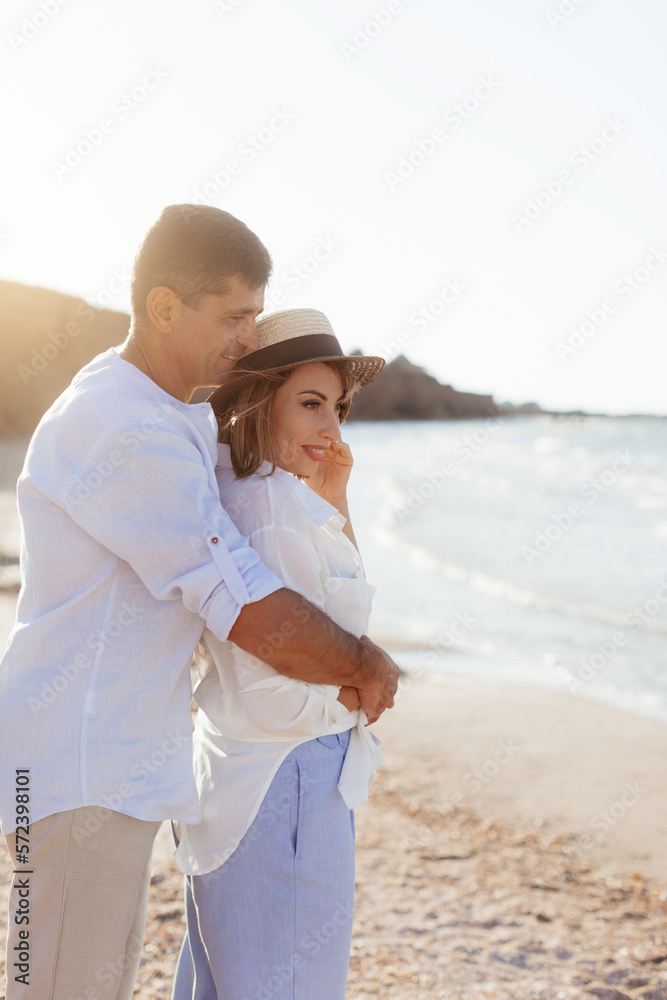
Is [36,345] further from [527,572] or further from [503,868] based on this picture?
[503,868]

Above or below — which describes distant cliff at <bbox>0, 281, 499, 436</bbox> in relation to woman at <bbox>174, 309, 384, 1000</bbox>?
below

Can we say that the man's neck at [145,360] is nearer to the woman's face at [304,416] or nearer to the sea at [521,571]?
the woman's face at [304,416]

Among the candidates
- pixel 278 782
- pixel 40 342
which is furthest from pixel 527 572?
pixel 40 342

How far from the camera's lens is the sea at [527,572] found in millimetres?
8914

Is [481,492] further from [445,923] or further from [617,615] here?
[445,923]

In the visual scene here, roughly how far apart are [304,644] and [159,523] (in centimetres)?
40

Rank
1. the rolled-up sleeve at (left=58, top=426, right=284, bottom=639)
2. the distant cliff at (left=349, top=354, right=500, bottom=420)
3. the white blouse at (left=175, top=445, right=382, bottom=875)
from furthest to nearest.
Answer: the distant cliff at (left=349, top=354, right=500, bottom=420)
the white blouse at (left=175, top=445, right=382, bottom=875)
the rolled-up sleeve at (left=58, top=426, right=284, bottom=639)

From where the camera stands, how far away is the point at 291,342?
6.93ft

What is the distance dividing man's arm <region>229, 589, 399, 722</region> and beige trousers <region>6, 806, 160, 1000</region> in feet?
1.56

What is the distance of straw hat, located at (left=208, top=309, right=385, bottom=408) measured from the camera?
2105 mm

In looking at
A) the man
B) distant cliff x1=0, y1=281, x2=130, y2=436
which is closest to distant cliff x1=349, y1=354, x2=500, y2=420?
distant cliff x1=0, y1=281, x2=130, y2=436

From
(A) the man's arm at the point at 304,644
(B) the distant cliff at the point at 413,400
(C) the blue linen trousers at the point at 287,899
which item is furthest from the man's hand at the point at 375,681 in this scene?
(B) the distant cliff at the point at 413,400

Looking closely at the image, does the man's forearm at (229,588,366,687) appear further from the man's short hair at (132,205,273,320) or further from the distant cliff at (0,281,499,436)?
the distant cliff at (0,281,499,436)

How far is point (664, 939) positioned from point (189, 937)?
244 centimetres
